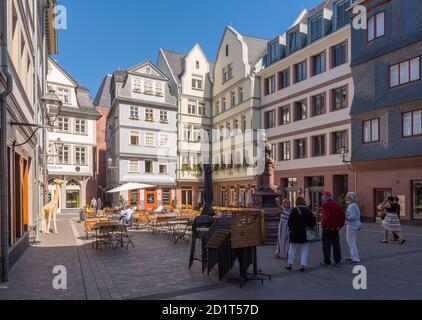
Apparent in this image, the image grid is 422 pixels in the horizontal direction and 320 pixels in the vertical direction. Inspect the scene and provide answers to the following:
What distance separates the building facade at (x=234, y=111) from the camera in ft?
118

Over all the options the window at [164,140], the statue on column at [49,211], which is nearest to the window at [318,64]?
the window at [164,140]

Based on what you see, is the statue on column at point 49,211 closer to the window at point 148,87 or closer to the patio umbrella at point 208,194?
the patio umbrella at point 208,194

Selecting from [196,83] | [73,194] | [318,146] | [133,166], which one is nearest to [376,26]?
[318,146]

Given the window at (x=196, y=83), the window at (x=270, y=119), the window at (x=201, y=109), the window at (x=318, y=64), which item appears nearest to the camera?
the window at (x=318, y=64)

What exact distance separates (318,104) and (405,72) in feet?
26.4

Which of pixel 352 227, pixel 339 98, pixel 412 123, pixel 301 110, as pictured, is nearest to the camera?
pixel 352 227

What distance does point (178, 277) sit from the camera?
341 inches

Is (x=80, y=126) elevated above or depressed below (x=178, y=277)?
above

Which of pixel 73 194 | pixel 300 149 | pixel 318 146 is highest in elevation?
pixel 318 146

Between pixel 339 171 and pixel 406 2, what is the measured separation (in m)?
11.4

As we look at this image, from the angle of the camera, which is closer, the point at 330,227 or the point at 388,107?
the point at 330,227

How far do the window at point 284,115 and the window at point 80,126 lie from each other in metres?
20.3

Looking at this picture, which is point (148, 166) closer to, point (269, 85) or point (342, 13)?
point (269, 85)

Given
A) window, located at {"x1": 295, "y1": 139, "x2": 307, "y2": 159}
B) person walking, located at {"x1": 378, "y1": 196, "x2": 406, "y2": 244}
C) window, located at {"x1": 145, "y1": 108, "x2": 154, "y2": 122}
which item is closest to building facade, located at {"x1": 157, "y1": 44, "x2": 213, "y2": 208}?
window, located at {"x1": 145, "y1": 108, "x2": 154, "y2": 122}
